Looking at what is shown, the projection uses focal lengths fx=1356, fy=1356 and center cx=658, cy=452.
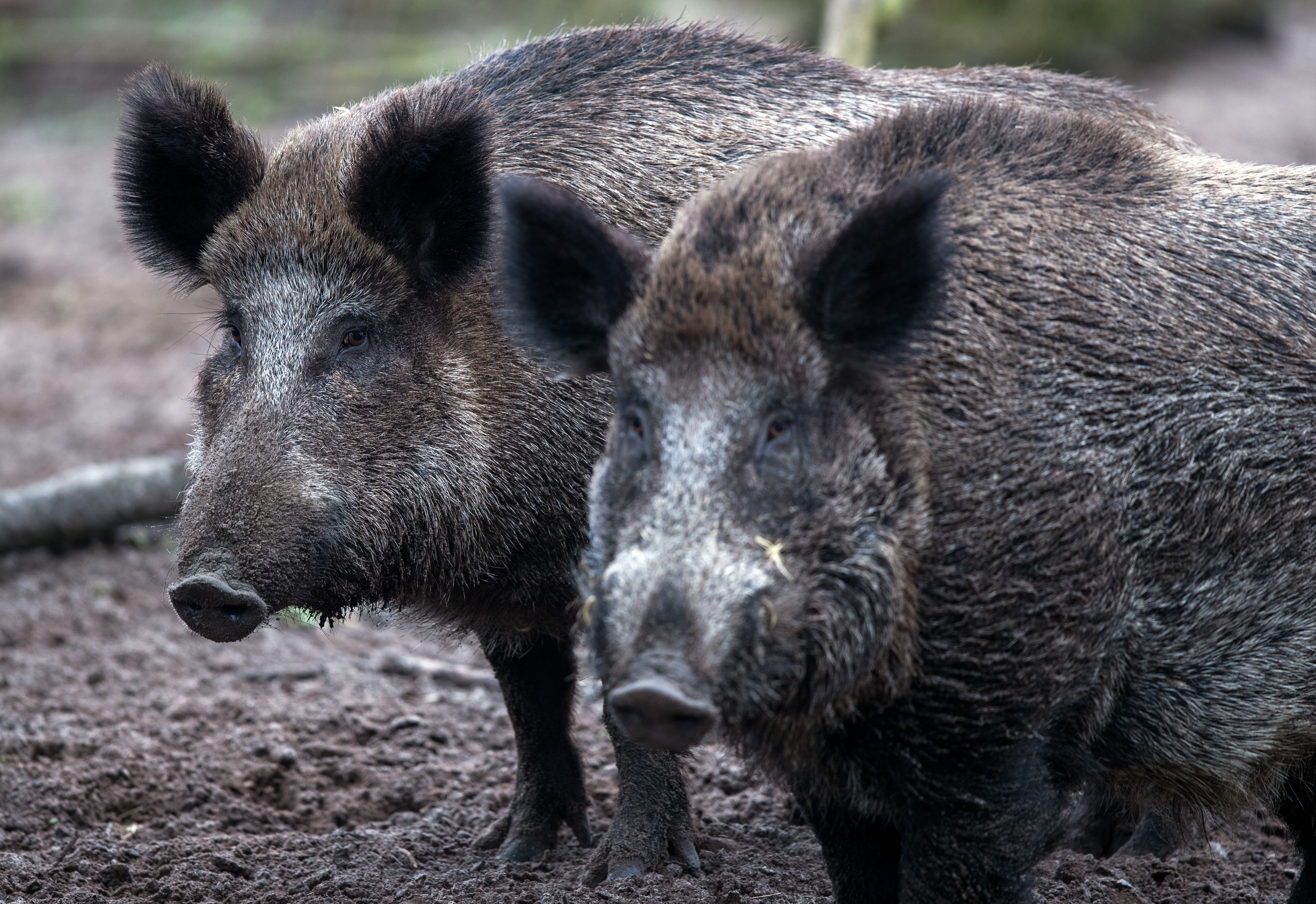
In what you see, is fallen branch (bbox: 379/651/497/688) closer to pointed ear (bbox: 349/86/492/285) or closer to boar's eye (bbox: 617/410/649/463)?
pointed ear (bbox: 349/86/492/285)

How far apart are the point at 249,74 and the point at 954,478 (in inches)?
662

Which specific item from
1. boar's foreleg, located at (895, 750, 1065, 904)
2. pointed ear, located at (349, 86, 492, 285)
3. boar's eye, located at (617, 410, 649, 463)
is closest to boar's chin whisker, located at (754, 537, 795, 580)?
boar's eye, located at (617, 410, 649, 463)

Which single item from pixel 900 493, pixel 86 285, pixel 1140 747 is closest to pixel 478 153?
pixel 900 493

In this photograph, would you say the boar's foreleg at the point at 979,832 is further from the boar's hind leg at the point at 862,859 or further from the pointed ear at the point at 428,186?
the pointed ear at the point at 428,186

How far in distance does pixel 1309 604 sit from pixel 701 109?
101 inches

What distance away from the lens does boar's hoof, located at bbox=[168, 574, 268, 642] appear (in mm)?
3863

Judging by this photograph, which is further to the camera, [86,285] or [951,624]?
[86,285]

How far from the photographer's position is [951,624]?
326 centimetres

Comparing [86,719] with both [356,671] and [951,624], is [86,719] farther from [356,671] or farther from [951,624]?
[951,624]

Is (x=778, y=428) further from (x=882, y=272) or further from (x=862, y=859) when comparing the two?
(x=862, y=859)

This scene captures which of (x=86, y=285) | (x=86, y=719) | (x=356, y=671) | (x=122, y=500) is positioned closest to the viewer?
(x=86, y=719)

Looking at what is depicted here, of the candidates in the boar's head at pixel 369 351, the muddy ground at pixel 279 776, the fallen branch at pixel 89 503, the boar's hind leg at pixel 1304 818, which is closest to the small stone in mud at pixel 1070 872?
the muddy ground at pixel 279 776

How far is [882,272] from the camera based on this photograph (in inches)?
127

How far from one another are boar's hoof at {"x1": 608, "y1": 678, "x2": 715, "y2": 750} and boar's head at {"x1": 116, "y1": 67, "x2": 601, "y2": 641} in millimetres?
1688
